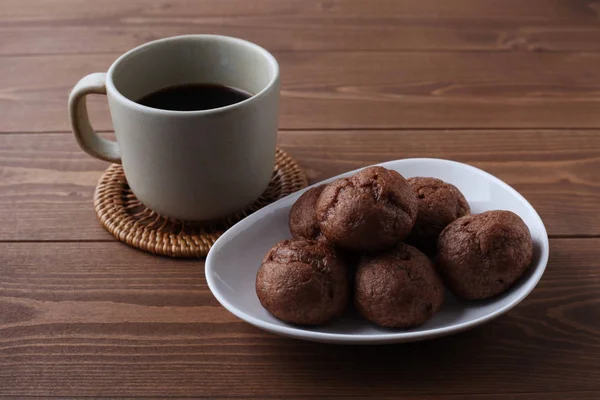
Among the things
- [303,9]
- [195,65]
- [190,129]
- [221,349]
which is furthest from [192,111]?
[303,9]

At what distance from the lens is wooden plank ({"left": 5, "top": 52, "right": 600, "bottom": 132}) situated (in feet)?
3.87

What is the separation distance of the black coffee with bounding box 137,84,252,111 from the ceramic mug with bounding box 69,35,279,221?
1 centimetres

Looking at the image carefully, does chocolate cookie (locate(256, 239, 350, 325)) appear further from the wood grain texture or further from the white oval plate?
the wood grain texture

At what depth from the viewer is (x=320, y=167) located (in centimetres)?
106

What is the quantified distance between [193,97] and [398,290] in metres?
0.41

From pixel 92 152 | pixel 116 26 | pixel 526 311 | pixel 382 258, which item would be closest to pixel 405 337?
pixel 382 258

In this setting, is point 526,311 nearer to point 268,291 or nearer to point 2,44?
point 268,291

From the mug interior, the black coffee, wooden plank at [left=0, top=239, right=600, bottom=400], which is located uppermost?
the mug interior

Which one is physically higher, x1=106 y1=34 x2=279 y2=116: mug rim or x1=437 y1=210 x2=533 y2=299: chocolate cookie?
x1=106 y1=34 x2=279 y2=116: mug rim

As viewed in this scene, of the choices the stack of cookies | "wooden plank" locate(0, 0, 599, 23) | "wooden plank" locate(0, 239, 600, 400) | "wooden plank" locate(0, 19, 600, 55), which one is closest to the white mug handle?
"wooden plank" locate(0, 239, 600, 400)

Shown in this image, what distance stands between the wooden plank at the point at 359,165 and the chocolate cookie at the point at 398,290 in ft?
0.96

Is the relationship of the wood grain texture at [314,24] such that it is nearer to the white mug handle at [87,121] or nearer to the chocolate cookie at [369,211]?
the white mug handle at [87,121]

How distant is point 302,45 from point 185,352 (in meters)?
0.85

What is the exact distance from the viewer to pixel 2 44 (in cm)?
143
